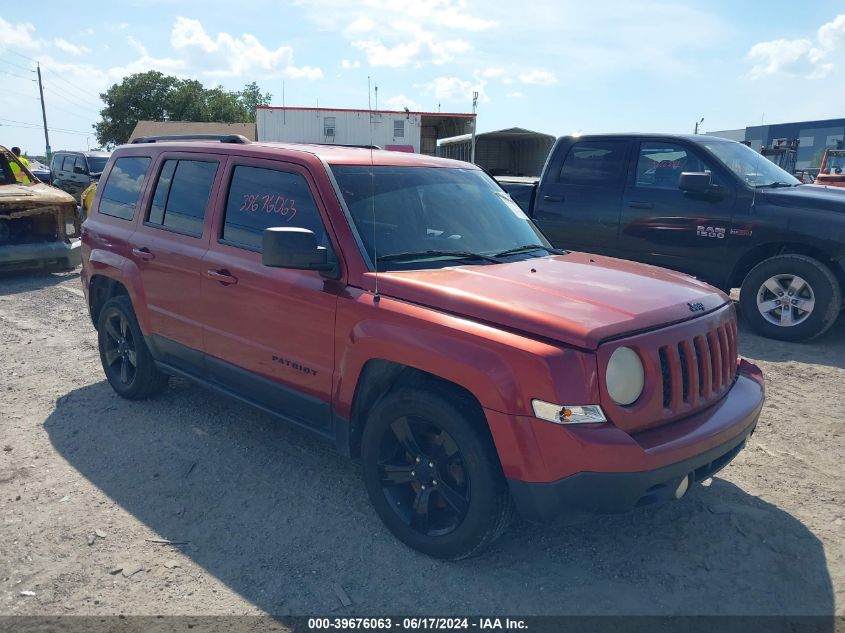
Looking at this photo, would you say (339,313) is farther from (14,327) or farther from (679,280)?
(14,327)

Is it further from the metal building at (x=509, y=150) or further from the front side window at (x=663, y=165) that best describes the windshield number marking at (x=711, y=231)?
the metal building at (x=509, y=150)

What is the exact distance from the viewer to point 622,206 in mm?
7492

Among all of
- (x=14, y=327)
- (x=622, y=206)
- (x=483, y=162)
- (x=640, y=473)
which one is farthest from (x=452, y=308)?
(x=483, y=162)

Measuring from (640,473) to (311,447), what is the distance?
238 cm

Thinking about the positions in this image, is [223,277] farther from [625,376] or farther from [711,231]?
[711,231]

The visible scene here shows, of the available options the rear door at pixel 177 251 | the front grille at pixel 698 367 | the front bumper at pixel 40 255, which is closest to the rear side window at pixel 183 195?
the rear door at pixel 177 251

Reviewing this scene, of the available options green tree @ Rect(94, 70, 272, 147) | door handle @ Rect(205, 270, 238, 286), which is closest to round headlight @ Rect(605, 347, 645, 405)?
door handle @ Rect(205, 270, 238, 286)

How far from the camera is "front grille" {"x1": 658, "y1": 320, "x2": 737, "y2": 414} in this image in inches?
114

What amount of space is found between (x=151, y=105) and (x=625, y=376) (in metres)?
66.1

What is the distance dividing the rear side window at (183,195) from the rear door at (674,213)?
15.7 feet

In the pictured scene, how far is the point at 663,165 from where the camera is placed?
734 centimetres

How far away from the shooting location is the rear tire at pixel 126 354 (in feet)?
16.2

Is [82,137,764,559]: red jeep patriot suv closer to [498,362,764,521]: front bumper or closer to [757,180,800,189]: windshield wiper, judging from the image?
[498,362,764,521]: front bumper

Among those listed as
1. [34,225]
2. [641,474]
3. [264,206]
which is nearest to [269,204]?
[264,206]
